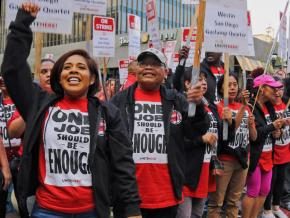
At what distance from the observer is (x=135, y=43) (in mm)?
8086

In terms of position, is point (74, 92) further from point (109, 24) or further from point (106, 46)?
point (109, 24)

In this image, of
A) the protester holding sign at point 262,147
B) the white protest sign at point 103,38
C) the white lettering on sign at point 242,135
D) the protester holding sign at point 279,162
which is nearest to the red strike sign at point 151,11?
the white protest sign at point 103,38

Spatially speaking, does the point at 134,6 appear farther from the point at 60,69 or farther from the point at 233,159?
the point at 60,69

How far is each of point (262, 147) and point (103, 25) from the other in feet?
11.3

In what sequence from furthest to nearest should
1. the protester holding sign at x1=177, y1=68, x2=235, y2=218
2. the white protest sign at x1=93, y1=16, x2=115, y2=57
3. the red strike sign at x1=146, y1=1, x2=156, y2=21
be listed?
the white protest sign at x1=93, y1=16, x2=115, y2=57, the red strike sign at x1=146, y1=1, x2=156, y2=21, the protester holding sign at x1=177, y1=68, x2=235, y2=218

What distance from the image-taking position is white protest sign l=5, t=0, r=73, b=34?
3.88m

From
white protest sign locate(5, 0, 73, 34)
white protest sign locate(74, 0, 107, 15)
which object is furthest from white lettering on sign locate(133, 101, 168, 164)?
white protest sign locate(74, 0, 107, 15)

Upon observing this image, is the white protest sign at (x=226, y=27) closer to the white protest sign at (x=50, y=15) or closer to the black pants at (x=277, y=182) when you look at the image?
the white protest sign at (x=50, y=15)

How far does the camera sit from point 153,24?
6.26 meters

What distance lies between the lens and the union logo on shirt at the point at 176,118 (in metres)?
3.47

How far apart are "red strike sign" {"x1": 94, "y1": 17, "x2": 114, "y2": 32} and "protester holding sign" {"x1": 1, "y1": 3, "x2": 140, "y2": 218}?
4.83 metres

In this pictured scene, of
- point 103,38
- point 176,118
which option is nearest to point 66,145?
point 176,118

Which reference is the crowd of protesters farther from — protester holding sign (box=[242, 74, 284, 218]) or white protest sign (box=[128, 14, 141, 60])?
white protest sign (box=[128, 14, 141, 60])

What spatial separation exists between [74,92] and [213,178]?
2.44m
